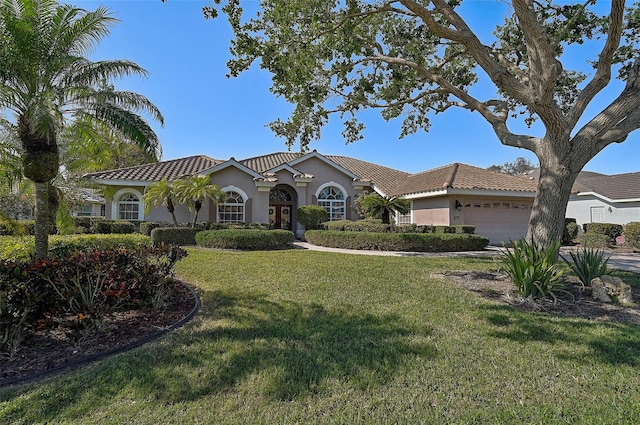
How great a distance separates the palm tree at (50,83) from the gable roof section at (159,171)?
12397 mm

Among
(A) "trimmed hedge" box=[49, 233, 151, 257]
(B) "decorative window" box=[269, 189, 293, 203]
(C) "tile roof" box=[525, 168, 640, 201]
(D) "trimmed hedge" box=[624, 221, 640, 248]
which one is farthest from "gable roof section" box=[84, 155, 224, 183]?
(C) "tile roof" box=[525, 168, 640, 201]

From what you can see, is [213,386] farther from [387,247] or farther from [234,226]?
[234,226]

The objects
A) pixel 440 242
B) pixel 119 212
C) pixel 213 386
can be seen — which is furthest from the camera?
pixel 119 212

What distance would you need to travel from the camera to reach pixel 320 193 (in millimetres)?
25406

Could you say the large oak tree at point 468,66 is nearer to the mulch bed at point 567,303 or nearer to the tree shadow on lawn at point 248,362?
the mulch bed at point 567,303

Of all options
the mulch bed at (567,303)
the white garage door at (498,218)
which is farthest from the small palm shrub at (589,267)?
the white garage door at (498,218)

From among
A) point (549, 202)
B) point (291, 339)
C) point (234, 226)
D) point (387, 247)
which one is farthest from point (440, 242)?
point (291, 339)

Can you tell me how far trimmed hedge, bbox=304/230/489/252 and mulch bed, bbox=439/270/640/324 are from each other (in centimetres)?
730

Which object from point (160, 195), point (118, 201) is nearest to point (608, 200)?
point (160, 195)

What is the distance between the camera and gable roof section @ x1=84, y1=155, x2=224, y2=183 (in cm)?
2092

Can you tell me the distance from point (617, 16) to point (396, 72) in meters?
6.34

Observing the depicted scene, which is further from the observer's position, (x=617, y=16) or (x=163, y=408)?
(x=617, y=16)

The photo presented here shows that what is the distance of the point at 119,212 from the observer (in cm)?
2147

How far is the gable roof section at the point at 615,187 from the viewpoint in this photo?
2541cm
